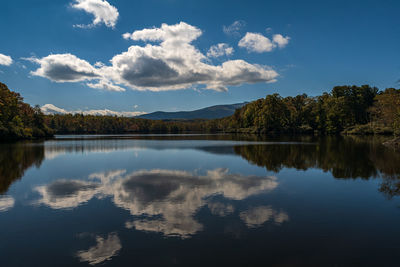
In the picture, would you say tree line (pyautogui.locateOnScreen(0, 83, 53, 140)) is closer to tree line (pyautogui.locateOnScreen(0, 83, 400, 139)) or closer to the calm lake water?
tree line (pyautogui.locateOnScreen(0, 83, 400, 139))

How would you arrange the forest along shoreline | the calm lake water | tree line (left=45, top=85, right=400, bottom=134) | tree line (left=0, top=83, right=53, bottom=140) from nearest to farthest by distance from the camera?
the calm lake water < tree line (left=0, top=83, right=53, bottom=140) < the forest along shoreline < tree line (left=45, top=85, right=400, bottom=134)

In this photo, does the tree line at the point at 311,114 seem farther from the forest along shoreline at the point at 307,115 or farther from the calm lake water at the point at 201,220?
the calm lake water at the point at 201,220

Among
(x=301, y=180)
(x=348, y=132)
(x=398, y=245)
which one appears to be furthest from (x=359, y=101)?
(x=398, y=245)

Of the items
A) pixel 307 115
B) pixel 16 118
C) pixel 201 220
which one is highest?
pixel 307 115

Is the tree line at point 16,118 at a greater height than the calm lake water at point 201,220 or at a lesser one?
greater

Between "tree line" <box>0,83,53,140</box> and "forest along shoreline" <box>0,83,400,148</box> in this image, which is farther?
"forest along shoreline" <box>0,83,400,148</box>

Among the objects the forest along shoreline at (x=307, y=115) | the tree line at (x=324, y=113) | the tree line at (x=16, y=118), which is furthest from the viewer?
the tree line at (x=324, y=113)

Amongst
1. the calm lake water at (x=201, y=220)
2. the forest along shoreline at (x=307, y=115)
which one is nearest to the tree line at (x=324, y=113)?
the forest along shoreline at (x=307, y=115)

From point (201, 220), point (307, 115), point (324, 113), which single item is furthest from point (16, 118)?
point (307, 115)

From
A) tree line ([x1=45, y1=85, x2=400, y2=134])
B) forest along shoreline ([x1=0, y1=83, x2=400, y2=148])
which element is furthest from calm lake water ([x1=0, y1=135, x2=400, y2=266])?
tree line ([x1=45, y1=85, x2=400, y2=134])

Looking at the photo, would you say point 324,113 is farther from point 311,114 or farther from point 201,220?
point 201,220

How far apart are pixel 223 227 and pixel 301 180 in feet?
29.6

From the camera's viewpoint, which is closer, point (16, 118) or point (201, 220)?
point (201, 220)

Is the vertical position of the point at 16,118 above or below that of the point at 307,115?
below
